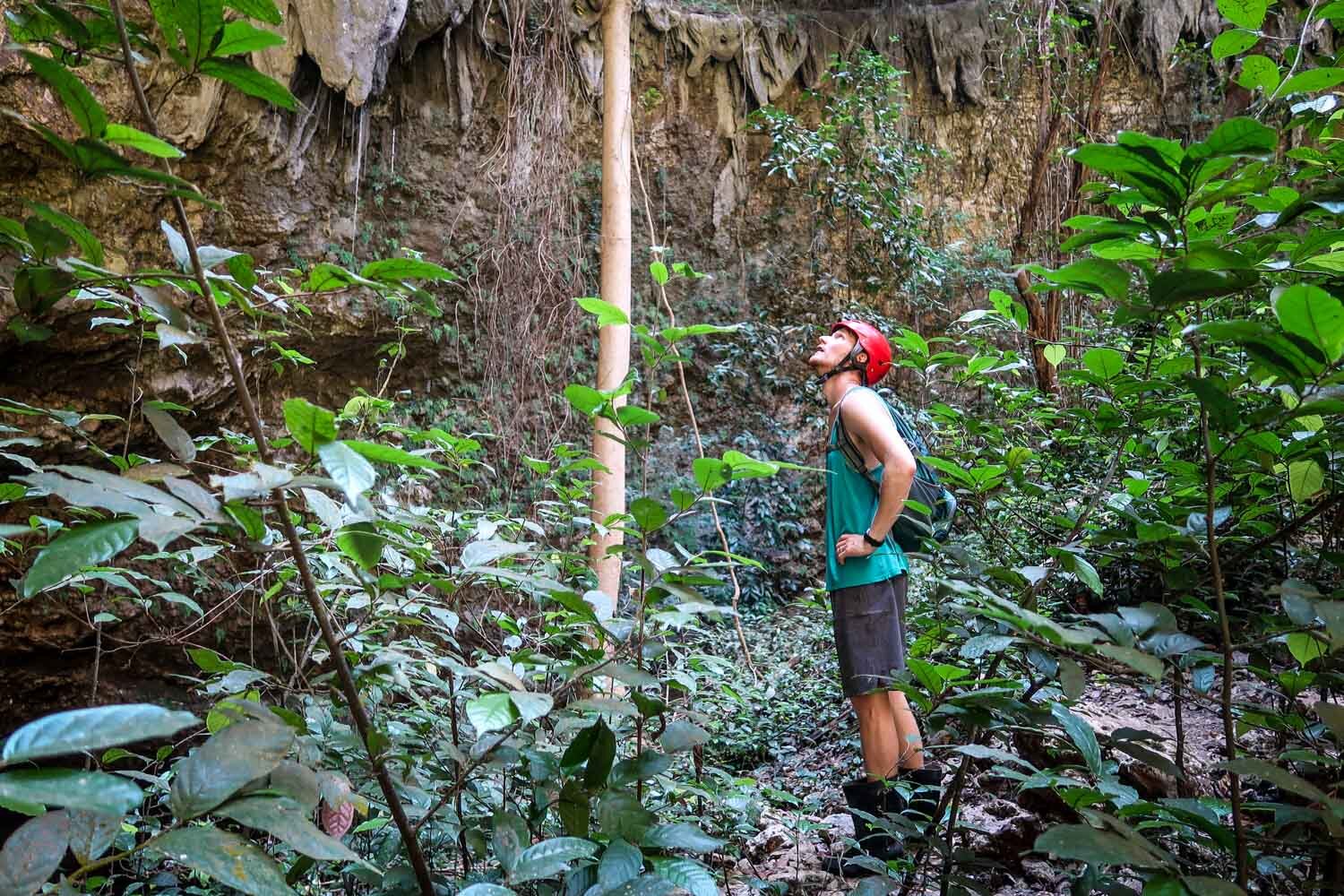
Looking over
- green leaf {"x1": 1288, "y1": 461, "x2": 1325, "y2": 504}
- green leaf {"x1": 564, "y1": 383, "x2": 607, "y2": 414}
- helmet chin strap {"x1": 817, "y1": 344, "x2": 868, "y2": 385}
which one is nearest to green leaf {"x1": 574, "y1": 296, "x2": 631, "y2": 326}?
green leaf {"x1": 564, "y1": 383, "x2": 607, "y2": 414}

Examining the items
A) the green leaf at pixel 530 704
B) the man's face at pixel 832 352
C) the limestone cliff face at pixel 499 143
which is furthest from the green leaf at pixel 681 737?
the limestone cliff face at pixel 499 143

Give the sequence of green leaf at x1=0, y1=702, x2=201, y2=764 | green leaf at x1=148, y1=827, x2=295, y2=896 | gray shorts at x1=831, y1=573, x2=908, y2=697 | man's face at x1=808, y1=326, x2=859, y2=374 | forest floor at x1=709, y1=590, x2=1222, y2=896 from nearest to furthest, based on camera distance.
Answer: green leaf at x1=0, y1=702, x2=201, y2=764 → green leaf at x1=148, y1=827, x2=295, y2=896 → forest floor at x1=709, y1=590, x2=1222, y2=896 → gray shorts at x1=831, y1=573, x2=908, y2=697 → man's face at x1=808, y1=326, x2=859, y2=374

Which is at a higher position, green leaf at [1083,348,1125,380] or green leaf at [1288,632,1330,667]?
green leaf at [1083,348,1125,380]

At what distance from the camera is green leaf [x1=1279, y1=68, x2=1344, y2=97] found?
969mm

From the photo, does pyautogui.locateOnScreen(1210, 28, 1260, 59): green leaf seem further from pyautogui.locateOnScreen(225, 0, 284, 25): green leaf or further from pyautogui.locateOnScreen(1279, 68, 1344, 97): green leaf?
pyautogui.locateOnScreen(225, 0, 284, 25): green leaf

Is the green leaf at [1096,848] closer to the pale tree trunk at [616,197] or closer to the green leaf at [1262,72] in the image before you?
the green leaf at [1262,72]

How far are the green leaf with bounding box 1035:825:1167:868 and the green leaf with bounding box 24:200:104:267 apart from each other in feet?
3.60

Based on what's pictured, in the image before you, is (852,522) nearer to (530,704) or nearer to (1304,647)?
(1304,647)

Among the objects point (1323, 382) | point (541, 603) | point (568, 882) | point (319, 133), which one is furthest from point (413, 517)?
point (319, 133)

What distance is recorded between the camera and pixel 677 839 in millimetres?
998

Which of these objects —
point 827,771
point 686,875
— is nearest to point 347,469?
point 686,875

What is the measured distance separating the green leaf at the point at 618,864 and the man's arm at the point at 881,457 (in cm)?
157

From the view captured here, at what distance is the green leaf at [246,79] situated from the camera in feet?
2.54

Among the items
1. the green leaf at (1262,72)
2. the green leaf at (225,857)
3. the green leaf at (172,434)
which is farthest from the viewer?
the green leaf at (1262,72)
